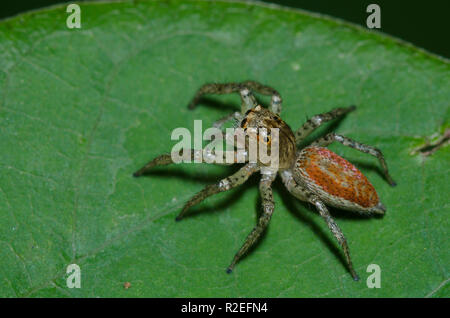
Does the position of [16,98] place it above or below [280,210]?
above

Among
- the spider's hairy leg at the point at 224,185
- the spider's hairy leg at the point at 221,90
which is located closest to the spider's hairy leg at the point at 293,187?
the spider's hairy leg at the point at 224,185

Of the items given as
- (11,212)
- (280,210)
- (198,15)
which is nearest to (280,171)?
(280,210)

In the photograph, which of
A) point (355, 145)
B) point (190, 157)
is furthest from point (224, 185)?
point (355, 145)

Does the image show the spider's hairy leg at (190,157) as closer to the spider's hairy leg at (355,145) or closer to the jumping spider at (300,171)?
the jumping spider at (300,171)

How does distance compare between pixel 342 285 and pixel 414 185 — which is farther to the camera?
pixel 414 185
